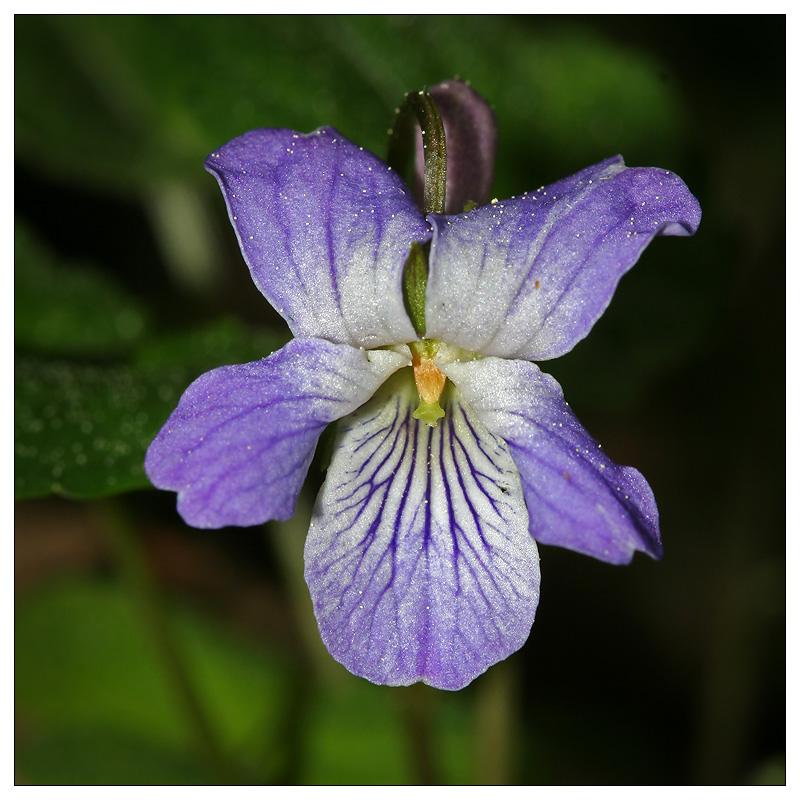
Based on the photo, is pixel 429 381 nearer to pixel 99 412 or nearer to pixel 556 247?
pixel 556 247

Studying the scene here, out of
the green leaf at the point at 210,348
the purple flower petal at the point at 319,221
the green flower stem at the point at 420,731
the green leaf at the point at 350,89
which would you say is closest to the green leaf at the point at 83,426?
the green leaf at the point at 210,348

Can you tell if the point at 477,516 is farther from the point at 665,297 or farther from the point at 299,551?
the point at 299,551

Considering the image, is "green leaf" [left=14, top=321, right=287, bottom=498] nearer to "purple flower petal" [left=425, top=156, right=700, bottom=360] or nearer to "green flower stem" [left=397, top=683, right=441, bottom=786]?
"purple flower petal" [left=425, top=156, right=700, bottom=360]

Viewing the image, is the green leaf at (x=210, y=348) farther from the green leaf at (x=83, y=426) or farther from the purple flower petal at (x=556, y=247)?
the purple flower petal at (x=556, y=247)

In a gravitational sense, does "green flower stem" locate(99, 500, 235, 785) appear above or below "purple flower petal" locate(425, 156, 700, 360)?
below

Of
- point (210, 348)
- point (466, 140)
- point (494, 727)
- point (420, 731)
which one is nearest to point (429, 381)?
point (466, 140)

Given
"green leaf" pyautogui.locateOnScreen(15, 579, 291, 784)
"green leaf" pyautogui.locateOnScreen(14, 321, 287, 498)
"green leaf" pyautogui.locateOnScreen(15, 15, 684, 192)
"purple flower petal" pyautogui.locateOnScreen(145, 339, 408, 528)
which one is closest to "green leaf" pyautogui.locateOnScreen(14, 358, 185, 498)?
"green leaf" pyautogui.locateOnScreen(14, 321, 287, 498)

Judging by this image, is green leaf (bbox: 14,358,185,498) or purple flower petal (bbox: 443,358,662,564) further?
green leaf (bbox: 14,358,185,498)
